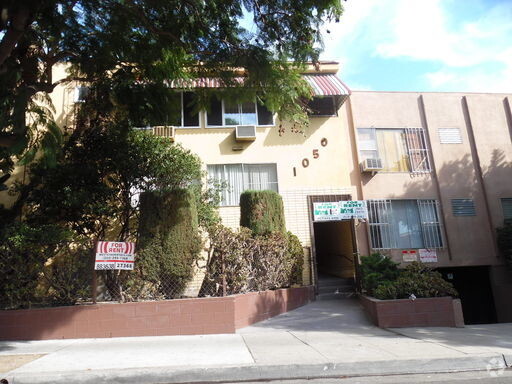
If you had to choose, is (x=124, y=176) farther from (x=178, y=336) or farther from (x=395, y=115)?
(x=395, y=115)

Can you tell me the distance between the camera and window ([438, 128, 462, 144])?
1345 centimetres

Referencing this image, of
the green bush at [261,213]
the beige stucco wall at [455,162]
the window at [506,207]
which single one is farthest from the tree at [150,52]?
the window at [506,207]

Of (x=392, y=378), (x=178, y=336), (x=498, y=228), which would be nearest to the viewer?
(x=392, y=378)

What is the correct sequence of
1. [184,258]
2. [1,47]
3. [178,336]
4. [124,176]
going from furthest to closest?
[124,176] < [184,258] < [178,336] < [1,47]

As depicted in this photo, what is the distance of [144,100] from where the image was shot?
7980 mm

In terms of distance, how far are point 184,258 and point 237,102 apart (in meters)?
3.31

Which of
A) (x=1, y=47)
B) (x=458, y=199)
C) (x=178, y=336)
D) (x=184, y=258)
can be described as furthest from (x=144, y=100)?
(x=458, y=199)

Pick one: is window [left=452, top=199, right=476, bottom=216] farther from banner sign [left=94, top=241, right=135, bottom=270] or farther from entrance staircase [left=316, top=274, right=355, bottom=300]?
banner sign [left=94, top=241, right=135, bottom=270]

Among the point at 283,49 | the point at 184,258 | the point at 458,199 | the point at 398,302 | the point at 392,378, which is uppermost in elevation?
the point at 283,49

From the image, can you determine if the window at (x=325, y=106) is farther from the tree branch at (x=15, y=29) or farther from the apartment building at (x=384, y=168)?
the tree branch at (x=15, y=29)

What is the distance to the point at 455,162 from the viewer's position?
13.3m

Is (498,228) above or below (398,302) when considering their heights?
above

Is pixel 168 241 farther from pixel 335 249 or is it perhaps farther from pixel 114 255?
pixel 335 249

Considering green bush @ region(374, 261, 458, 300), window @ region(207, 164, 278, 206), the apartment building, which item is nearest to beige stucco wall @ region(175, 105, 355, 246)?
the apartment building
